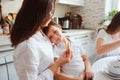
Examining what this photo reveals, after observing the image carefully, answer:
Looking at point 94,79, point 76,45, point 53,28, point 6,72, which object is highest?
point 53,28

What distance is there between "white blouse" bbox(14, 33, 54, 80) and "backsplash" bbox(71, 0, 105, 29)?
2.24 m

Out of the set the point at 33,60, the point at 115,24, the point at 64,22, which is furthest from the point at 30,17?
the point at 64,22

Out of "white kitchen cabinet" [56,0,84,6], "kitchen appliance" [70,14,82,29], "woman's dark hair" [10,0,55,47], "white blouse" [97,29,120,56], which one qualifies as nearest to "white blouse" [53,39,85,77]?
"woman's dark hair" [10,0,55,47]

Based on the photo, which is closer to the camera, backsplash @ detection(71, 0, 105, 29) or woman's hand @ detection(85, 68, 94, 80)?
woman's hand @ detection(85, 68, 94, 80)

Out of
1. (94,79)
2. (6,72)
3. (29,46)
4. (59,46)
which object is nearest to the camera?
(29,46)

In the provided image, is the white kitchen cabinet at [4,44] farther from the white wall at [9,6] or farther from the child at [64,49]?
the child at [64,49]

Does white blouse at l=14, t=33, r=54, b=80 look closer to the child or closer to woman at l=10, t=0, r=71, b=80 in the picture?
woman at l=10, t=0, r=71, b=80

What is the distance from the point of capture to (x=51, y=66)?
89 centimetres

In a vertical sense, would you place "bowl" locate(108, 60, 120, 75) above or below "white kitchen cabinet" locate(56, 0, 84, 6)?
below

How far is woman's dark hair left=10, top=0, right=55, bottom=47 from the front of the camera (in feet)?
2.57

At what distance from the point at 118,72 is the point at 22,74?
52cm

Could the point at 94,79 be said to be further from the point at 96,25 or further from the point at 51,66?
the point at 96,25

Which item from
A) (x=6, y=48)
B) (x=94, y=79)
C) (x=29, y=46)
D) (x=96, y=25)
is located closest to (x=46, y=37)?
(x=29, y=46)

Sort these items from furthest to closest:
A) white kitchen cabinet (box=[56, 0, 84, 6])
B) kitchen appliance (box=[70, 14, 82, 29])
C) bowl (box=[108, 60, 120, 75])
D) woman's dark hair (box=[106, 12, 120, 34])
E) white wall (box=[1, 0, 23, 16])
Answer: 1. kitchen appliance (box=[70, 14, 82, 29])
2. white kitchen cabinet (box=[56, 0, 84, 6])
3. white wall (box=[1, 0, 23, 16])
4. woman's dark hair (box=[106, 12, 120, 34])
5. bowl (box=[108, 60, 120, 75])
